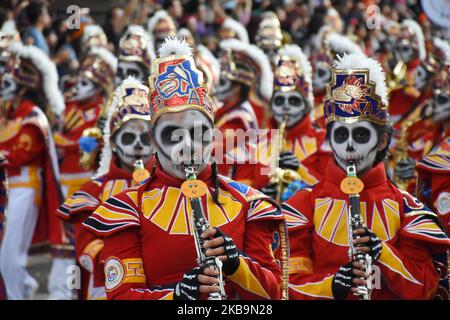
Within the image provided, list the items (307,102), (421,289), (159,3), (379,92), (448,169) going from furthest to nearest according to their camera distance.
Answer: (159,3)
(307,102)
(448,169)
(379,92)
(421,289)

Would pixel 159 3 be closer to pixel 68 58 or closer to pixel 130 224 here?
pixel 68 58

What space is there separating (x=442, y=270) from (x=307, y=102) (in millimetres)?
3761

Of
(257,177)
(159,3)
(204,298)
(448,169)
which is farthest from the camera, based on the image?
(159,3)

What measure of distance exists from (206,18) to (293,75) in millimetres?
8065

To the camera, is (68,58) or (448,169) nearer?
(448,169)

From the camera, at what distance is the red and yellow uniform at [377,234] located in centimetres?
629

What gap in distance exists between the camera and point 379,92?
671 cm

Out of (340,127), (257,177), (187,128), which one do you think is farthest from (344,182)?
(257,177)

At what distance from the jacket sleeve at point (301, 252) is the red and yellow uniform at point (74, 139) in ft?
17.2

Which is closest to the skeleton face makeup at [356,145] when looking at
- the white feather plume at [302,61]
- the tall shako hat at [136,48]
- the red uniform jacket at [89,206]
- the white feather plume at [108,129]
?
the red uniform jacket at [89,206]

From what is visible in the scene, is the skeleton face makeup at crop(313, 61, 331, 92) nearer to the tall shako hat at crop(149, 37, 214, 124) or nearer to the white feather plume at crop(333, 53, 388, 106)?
the white feather plume at crop(333, 53, 388, 106)

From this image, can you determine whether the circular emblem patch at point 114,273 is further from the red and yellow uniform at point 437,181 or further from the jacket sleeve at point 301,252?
the red and yellow uniform at point 437,181

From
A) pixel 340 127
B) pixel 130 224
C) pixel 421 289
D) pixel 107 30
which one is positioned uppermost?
pixel 107 30

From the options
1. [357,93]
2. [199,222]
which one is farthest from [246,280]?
[357,93]
